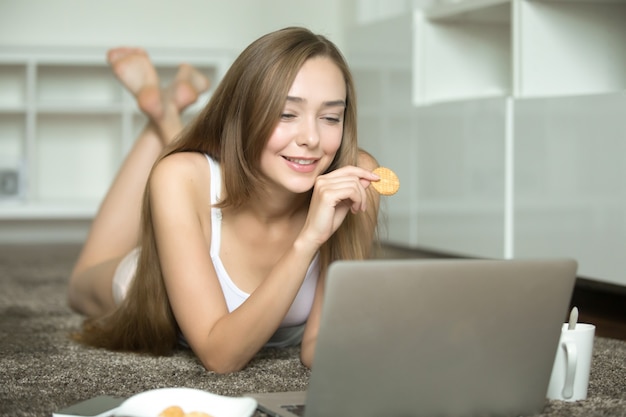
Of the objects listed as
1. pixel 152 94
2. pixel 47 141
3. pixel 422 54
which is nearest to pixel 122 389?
pixel 152 94

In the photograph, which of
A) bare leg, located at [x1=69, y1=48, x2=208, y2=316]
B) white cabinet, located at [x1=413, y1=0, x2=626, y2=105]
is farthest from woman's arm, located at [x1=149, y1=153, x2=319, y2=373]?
white cabinet, located at [x1=413, y1=0, x2=626, y2=105]

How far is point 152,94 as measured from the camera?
2.27 m

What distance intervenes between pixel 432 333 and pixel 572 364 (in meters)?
0.27

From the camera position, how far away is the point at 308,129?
138cm

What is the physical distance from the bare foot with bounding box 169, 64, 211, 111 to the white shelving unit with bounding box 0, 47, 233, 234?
5.32ft

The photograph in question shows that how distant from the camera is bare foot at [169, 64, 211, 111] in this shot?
7.61ft

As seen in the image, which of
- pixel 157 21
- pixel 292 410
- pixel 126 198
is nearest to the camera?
pixel 292 410

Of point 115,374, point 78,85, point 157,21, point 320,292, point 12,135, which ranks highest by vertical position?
point 157,21

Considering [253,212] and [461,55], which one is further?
[461,55]

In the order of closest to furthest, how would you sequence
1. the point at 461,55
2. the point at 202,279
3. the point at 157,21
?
the point at 202,279, the point at 461,55, the point at 157,21

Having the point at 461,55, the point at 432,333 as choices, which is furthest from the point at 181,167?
the point at 461,55

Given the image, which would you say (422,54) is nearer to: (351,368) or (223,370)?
(223,370)

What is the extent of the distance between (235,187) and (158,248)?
159mm

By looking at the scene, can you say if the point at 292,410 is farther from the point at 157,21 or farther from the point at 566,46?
the point at 157,21
